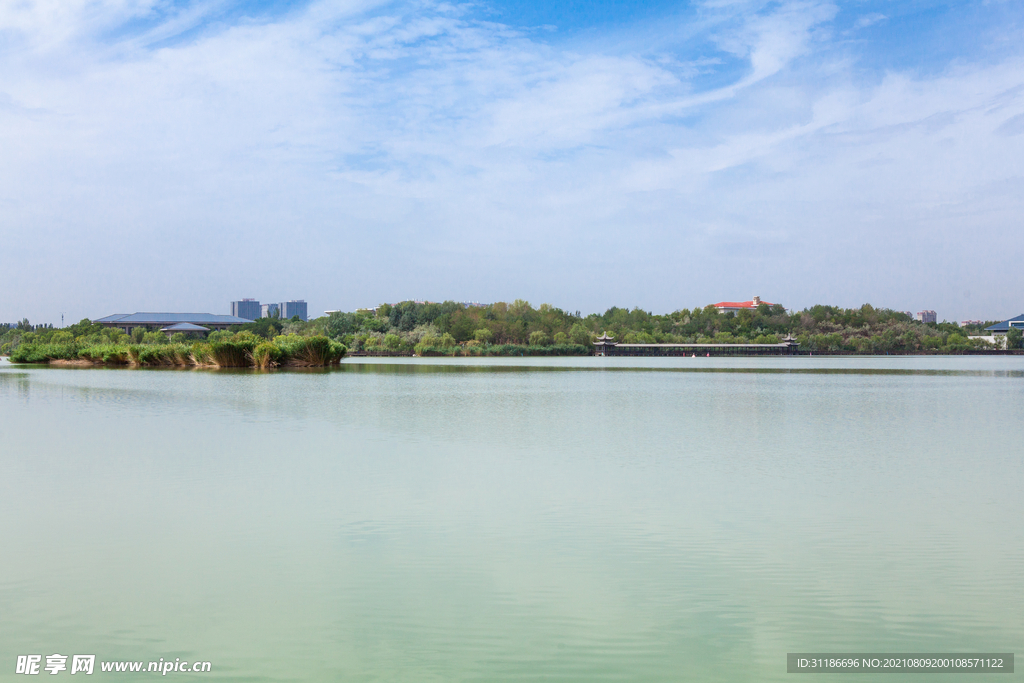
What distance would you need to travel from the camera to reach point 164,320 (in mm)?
100000

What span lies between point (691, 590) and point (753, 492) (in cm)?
283

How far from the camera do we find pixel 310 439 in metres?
9.99

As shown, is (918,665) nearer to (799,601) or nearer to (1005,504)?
(799,601)

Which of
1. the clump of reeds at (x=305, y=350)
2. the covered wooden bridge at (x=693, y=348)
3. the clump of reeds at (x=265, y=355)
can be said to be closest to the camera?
the clump of reeds at (x=265, y=355)

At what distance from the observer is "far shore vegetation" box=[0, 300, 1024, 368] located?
36.3 metres

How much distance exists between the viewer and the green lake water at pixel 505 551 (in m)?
3.30

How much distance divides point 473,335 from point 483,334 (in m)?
1.58

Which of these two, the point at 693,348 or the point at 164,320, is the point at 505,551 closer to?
the point at 693,348

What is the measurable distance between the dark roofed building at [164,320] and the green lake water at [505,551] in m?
95.1

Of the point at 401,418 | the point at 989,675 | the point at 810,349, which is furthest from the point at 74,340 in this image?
the point at 810,349

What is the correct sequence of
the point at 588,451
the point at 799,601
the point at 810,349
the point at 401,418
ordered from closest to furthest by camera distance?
the point at 799,601 → the point at 588,451 → the point at 401,418 → the point at 810,349

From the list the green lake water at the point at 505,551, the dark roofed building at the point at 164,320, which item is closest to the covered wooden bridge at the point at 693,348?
the dark roofed building at the point at 164,320

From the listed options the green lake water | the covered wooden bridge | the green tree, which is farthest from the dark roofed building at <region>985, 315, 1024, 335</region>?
the green lake water

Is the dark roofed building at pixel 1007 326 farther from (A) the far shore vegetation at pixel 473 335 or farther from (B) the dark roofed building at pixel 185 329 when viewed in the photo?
(B) the dark roofed building at pixel 185 329
